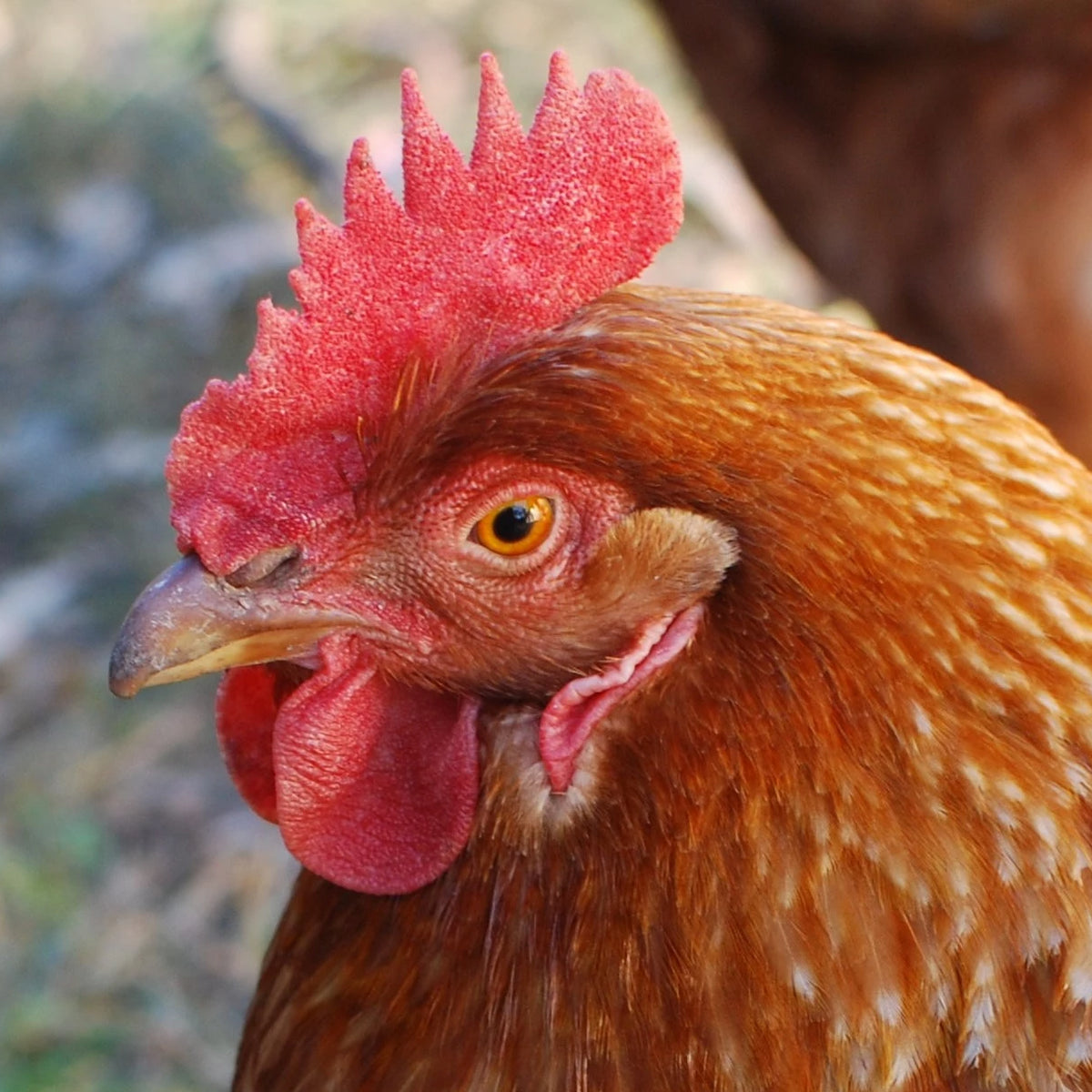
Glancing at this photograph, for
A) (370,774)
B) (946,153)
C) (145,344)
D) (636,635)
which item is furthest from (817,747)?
(145,344)

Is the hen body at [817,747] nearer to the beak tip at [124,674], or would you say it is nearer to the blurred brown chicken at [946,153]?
the beak tip at [124,674]

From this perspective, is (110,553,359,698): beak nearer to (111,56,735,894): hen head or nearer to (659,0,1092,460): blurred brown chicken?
(111,56,735,894): hen head

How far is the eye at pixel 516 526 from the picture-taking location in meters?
1.56

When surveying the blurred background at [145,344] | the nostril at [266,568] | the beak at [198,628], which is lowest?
the blurred background at [145,344]

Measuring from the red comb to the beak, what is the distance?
0.13 feet

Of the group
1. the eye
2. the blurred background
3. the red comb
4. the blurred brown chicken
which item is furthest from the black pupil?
the blurred brown chicken

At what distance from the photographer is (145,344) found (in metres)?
5.90

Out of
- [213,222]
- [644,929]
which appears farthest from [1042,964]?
[213,222]

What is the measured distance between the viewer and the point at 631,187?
166cm

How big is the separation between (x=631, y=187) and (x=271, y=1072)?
1198 millimetres

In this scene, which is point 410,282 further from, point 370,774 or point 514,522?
A: point 370,774

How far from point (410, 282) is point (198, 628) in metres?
0.45

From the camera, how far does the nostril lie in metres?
1.61

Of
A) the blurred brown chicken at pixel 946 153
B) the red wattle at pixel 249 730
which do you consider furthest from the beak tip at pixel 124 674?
the blurred brown chicken at pixel 946 153
